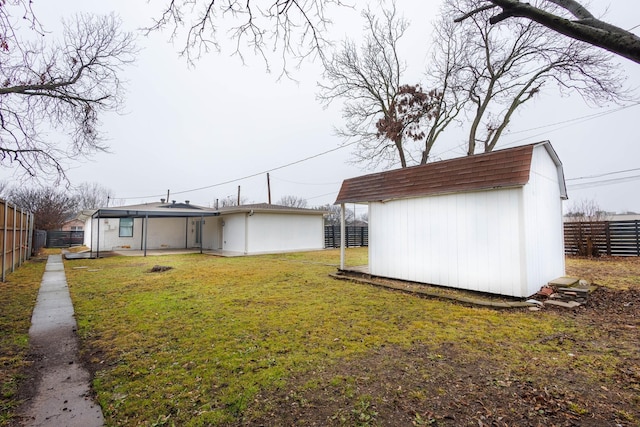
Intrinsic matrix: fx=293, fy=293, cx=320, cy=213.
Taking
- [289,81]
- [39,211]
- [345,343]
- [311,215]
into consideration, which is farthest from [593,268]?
[39,211]

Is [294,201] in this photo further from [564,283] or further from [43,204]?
[564,283]

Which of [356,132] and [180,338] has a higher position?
[356,132]

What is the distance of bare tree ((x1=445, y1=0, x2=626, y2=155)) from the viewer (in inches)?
448

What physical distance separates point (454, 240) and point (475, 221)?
618 mm

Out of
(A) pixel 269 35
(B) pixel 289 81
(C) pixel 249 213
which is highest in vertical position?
(A) pixel 269 35

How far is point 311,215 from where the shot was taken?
19406 millimetres

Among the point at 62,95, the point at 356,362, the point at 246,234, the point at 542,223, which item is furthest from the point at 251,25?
the point at 246,234

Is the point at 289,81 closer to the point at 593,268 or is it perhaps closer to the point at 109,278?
the point at 109,278

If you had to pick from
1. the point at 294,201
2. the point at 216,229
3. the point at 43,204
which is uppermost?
the point at 294,201

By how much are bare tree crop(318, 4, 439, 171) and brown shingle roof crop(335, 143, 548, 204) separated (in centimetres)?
814

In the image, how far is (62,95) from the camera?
22.4ft

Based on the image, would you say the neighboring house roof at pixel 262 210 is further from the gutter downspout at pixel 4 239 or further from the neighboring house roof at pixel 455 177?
the gutter downspout at pixel 4 239

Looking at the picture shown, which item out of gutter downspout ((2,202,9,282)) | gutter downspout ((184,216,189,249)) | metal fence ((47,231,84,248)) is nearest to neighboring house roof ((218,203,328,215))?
gutter downspout ((184,216,189,249))

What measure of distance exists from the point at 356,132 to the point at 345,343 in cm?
1484
